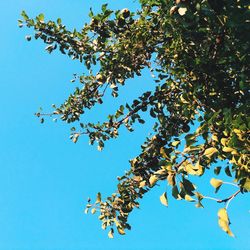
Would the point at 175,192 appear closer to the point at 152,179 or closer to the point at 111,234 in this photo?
the point at 152,179

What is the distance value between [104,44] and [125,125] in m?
1.98

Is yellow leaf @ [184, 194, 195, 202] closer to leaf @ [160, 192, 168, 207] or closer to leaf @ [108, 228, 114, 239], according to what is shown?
leaf @ [160, 192, 168, 207]

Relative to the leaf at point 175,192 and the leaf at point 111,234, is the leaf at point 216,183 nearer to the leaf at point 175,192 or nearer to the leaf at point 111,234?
the leaf at point 175,192

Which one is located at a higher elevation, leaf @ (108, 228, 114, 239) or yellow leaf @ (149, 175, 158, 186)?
leaf @ (108, 228, 114, 239)

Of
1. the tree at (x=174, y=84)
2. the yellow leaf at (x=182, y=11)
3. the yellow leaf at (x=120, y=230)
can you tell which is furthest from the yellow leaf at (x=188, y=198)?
the yellow leaf at (x=120, y=230)

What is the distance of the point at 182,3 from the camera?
488 centimetres

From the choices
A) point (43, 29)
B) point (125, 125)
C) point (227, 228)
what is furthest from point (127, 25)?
point (227, 228)

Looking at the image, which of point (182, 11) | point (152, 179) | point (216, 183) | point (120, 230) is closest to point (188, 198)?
point (216, 183)

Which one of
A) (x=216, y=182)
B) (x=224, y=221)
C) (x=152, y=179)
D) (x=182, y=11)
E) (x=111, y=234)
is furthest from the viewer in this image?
(x=111, y=234)

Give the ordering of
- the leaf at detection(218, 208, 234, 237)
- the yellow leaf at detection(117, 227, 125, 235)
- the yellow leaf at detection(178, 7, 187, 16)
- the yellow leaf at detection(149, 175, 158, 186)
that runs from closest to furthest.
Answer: the leaf at detection(218, 208, 234, 237) → the yellow leaf at detection(149, 175, 158, 186) → the yellow leaf at detection(178, 7, 187, 16) → the yellow leaf at detection(117, 227, 125, 235)

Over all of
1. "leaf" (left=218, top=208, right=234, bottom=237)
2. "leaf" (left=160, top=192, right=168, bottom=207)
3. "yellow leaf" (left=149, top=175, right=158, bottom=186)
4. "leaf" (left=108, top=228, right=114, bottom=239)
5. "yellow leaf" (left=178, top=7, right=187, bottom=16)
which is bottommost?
"leaf" (left=218, top=208, right=234, bottom=237)

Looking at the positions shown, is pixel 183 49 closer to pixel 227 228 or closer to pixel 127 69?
pixel 127 69

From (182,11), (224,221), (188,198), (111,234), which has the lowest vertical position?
(224,221)

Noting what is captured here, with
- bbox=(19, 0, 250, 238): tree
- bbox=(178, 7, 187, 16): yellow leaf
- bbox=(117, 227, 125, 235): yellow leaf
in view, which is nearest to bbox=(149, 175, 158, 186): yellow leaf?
bbox=(19, 0, 250, 238): tree
